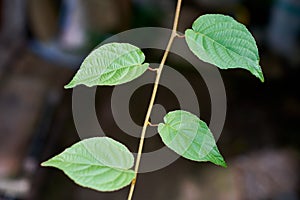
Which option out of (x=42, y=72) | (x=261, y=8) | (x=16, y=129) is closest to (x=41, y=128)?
(x=16, y=129)

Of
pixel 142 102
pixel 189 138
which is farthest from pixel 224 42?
pixel 142 102

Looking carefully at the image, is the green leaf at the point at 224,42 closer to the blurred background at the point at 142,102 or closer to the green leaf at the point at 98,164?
the green leaf at the point at 98,164

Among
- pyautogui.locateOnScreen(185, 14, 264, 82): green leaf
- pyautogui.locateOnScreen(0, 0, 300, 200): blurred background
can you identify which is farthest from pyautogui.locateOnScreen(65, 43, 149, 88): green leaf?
pyautogui.locateOnScreen(0, 0, 300, 200): blurred background

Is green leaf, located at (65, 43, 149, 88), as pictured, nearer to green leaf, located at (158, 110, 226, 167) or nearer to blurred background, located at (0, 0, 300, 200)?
green leaf, located at (158, 110, 226, 167)

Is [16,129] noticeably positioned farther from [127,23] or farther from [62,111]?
[127,23]

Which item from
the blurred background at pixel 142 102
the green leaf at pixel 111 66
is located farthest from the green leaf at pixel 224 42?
the blurred background at pixel 142 102

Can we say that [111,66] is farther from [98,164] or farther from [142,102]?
[142,102]
